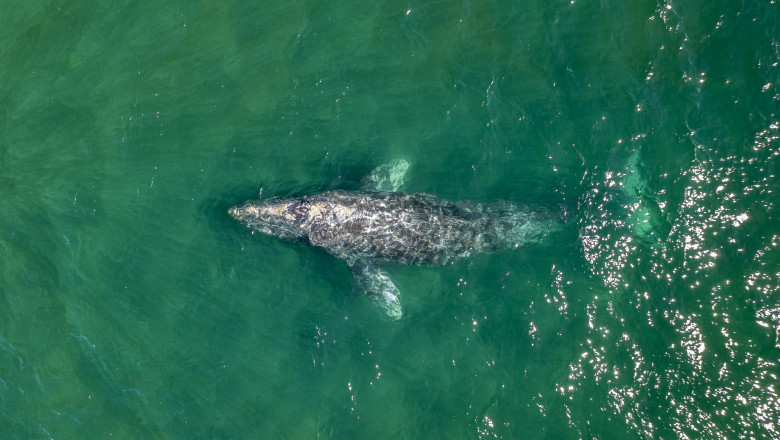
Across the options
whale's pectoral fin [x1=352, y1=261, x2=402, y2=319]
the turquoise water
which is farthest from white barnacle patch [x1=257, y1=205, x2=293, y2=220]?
whale's pectoral fin [x1=352, y1=261, x2=402, y2=319]

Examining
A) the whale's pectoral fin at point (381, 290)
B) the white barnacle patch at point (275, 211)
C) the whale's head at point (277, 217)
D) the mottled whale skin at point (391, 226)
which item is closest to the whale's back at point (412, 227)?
the mottled whale skin at point (391, 226)

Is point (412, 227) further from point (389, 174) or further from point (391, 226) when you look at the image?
point (389, 174)

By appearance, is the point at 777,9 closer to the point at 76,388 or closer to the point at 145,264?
the point at 145,264

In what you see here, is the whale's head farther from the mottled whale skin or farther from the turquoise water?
the turquoise water

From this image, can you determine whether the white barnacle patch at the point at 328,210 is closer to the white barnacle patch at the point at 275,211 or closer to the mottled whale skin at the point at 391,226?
the mottled whale skin at the point at 391,226

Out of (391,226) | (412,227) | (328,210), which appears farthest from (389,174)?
(328,210)

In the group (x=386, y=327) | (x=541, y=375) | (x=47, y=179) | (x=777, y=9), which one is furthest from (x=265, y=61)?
(x=777, y=9)

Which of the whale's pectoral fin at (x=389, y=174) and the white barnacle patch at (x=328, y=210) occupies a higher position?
the whale's pectoral fin at (x=389, y=174)

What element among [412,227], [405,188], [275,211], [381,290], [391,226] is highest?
[275,211]
